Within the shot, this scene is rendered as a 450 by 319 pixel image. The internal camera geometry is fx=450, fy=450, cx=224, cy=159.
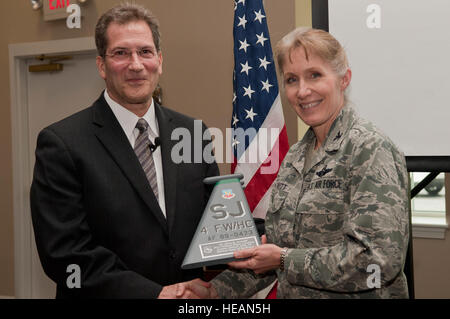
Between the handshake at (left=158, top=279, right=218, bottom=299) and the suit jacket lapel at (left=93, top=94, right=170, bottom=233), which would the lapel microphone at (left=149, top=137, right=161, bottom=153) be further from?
the handshake at (left=158, top=279, right=218, bottom=299)

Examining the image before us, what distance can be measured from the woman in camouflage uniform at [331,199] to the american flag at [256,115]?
101 cm

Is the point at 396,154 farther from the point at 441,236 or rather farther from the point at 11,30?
the point at 11,30

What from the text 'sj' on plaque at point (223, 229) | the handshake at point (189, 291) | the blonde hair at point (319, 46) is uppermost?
the blonde hair at point (319, 46)

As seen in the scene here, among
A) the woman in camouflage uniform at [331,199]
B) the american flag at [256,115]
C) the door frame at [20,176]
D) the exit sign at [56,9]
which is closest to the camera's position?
the woman in camouflage uniform at [331,199]

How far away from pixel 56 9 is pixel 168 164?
2.84m

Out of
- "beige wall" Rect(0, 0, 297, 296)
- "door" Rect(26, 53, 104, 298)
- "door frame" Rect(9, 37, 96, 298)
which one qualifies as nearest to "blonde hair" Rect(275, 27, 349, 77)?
"beige wall" Rect(0, 0, 297, 296)

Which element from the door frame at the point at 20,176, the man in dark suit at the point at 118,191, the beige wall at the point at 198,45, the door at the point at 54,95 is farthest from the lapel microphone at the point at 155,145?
the door frame at the point at 20,176

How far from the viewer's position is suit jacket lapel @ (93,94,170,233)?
59.9 inches

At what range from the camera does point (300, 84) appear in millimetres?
1456

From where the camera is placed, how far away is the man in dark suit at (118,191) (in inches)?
58.4

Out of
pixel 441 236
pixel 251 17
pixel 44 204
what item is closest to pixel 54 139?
pixel 44 204

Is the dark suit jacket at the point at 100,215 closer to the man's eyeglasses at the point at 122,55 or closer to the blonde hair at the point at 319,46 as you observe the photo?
the man's eyeglasses at the point at 122,55

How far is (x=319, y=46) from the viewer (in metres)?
1.40

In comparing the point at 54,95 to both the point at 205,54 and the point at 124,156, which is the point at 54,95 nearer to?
the point at 205,54
